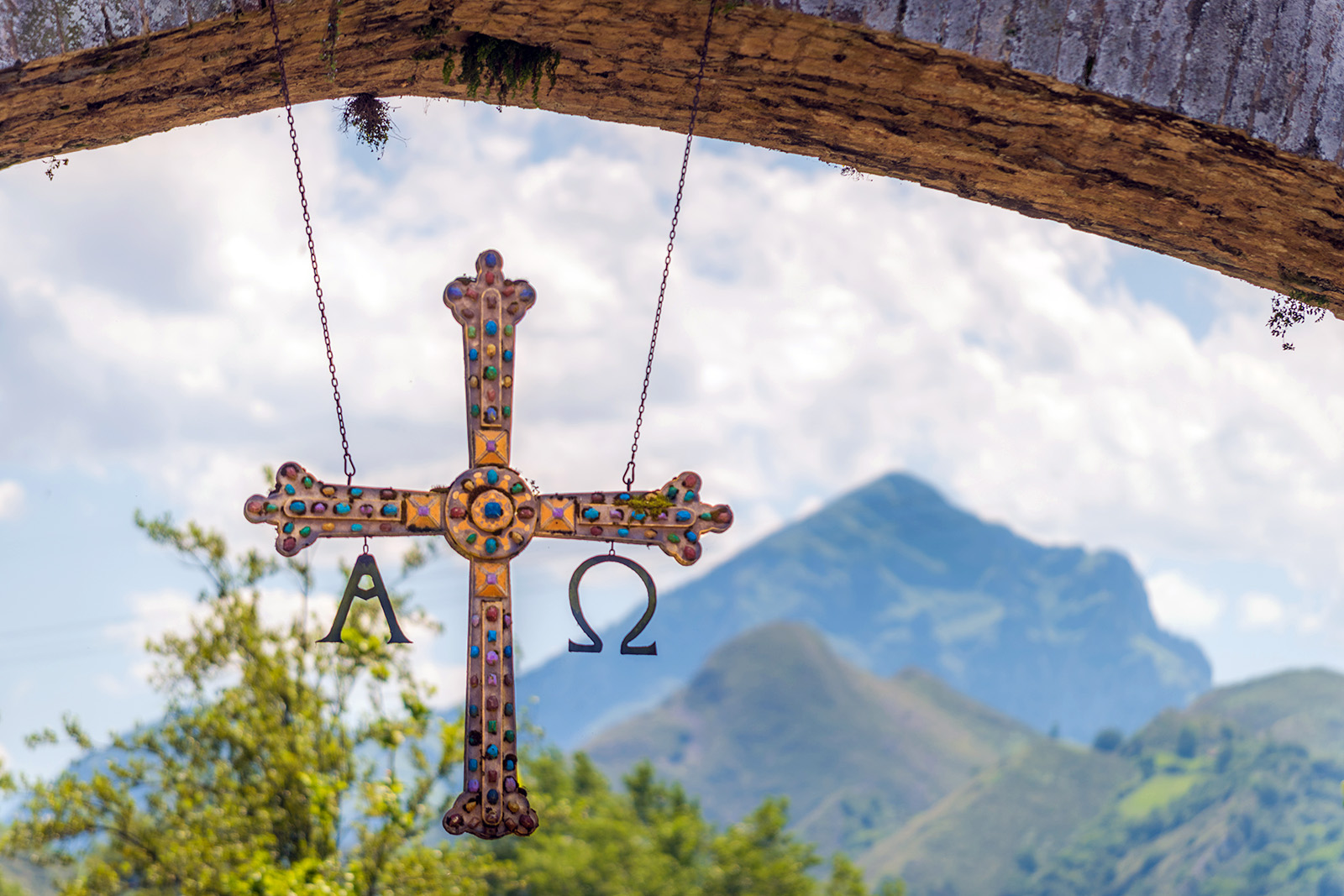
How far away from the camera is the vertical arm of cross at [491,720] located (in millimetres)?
3482

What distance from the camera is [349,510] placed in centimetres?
352

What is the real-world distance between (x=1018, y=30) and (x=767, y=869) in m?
19.6

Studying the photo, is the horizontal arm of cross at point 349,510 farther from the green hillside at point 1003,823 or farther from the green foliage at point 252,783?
the green hillside at point 1003,823

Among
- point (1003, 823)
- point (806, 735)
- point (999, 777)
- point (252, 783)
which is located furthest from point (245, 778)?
point (806, 735)

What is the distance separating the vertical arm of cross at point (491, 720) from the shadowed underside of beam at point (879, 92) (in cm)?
153

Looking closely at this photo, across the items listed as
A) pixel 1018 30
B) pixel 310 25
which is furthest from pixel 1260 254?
pixel 310 25

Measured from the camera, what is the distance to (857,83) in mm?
3717

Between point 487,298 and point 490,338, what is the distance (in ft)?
0.37

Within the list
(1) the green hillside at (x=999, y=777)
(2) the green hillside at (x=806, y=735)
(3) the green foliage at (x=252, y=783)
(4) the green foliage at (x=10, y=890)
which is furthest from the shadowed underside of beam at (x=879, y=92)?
(2) the green hillside at (x=806, y=735)

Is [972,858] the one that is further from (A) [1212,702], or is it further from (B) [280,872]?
(B) [280,872]

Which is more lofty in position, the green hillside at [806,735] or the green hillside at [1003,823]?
the green hillside at [806,735]

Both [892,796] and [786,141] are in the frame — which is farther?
[892,796]

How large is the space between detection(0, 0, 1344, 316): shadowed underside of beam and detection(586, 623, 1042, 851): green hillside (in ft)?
369


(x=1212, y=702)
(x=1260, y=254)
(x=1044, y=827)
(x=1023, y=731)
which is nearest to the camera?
(x=1260, y=254)
